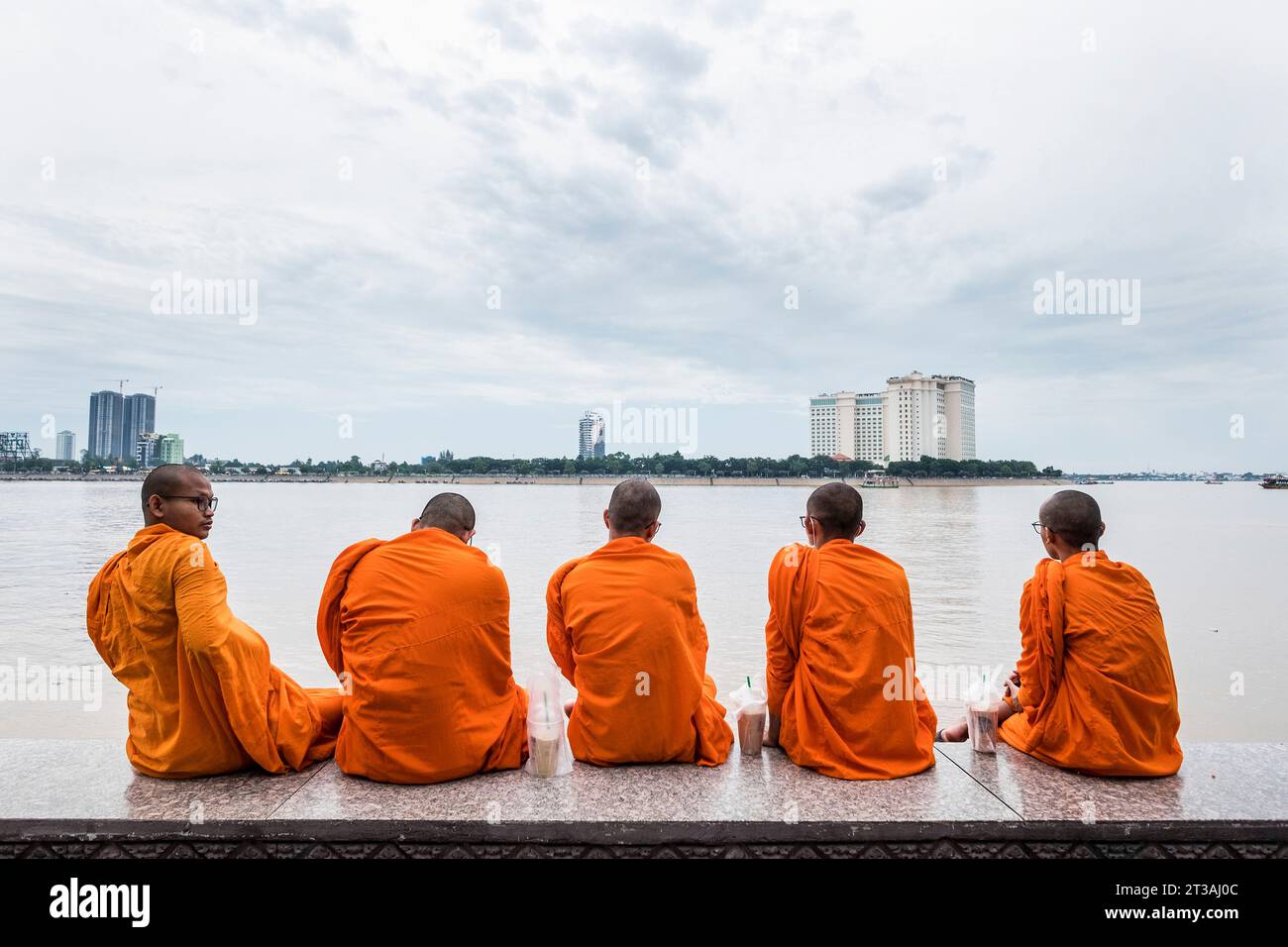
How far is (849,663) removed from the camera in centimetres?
352

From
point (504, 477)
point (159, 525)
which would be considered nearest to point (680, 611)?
point (159, 525)

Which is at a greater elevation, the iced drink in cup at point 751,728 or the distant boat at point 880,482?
the distant boat at point 880,482

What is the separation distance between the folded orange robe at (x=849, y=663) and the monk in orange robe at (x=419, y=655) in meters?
1.29

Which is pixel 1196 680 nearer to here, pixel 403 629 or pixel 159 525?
pixel 403 629

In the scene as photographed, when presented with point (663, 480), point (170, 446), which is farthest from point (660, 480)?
point (170, 446)

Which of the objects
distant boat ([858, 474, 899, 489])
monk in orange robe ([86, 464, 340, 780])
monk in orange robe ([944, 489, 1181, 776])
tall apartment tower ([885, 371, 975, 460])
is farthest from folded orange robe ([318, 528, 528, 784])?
tall apartment tower ([885, 371, 975, 460])

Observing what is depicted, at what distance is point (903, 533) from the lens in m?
30.2

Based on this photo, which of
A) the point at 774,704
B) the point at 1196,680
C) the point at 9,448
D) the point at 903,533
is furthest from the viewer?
the point at 9,448

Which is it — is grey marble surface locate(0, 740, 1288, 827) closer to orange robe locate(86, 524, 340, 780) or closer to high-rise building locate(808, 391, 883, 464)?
orange robe locate(86, 524, 340, 780)

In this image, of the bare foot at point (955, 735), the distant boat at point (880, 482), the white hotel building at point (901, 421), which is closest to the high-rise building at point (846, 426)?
the white hotel building at point (901, 421)

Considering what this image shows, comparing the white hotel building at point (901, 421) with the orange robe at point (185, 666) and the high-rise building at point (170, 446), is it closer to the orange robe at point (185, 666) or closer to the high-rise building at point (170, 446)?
the high-rise building at point (170, 446)

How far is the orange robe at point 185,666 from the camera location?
3.17 meters

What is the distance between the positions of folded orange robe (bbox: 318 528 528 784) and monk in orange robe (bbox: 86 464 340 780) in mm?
286
